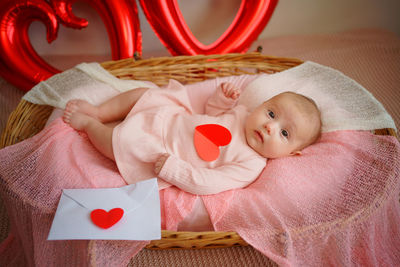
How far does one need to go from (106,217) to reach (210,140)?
1.50 ft

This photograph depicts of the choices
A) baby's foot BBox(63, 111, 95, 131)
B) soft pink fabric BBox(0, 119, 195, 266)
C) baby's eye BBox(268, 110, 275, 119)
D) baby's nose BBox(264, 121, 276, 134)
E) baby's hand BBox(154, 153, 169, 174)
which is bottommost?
soft pink fabric BBox(0, 119, 195, 266)

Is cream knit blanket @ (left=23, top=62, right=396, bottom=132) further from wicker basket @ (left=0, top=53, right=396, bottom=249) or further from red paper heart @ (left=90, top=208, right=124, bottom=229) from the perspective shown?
red paper heart @ (left=90, top=208, right=124, bottom=229)

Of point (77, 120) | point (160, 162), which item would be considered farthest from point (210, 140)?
point (77, 120)

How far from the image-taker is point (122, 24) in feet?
4.79

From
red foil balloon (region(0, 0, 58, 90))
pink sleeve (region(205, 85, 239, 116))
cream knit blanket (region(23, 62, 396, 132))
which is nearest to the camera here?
cream knit blanket (region(23, 62, 396, 132))

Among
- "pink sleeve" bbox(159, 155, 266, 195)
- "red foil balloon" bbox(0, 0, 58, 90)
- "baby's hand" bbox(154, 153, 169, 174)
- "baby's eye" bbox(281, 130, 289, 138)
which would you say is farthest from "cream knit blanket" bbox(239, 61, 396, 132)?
"red foil balloon" bbox(0, 0, 58, 90)

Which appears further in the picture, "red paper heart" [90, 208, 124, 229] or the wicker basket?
the wicker basket

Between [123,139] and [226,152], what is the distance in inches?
15.4

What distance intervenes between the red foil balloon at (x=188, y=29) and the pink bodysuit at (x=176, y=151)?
14.1 inches

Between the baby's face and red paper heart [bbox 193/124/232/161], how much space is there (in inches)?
4.3

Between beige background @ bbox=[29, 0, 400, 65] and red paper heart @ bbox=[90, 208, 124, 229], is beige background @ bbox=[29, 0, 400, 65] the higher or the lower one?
the higher one

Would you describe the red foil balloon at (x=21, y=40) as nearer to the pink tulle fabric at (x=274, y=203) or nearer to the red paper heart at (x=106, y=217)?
the pink tulle fabric at (x=274, y=203)

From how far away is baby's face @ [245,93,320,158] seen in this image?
108cm

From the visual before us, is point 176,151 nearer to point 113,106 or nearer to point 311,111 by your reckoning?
point 113,106
